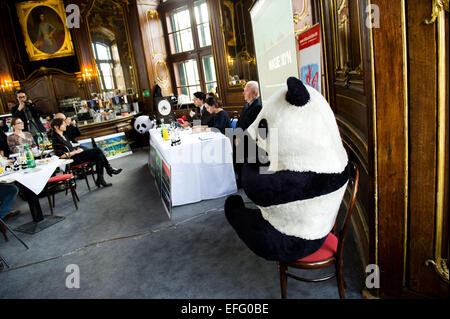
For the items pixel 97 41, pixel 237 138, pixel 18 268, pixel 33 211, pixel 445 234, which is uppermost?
pixel 97 41

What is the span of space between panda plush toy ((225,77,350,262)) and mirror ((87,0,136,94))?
7.67m

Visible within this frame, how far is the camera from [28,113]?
Result: 591 centimetres

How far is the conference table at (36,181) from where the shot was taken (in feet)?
10.2


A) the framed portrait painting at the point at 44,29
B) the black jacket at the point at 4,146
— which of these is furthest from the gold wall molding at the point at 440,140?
the framed portrait painting at the point at 44,29

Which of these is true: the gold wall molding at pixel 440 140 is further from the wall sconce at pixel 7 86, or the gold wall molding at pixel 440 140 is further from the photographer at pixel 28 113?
the wall sconce at pixel 7 86

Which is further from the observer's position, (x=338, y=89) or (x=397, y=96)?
(x=338, y=89)

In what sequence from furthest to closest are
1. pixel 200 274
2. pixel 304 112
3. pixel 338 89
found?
pixel 338 89
pixel 200 274
pixel 304 112

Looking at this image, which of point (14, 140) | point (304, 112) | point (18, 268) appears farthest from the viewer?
point (14, 140)

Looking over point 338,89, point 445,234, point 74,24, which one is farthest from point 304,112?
point 74,24

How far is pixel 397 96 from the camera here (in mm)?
1304

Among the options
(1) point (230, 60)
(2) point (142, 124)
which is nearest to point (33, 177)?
(2) point (142, 124)

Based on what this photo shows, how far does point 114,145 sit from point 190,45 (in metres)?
3.30
